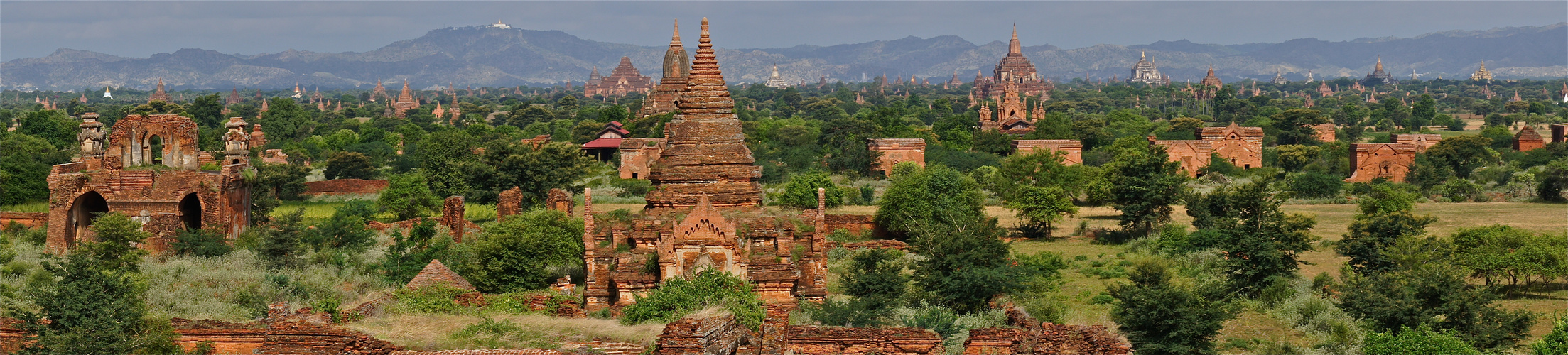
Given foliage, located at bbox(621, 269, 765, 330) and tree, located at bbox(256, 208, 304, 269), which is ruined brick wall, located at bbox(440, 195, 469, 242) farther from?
foliage, located at bbox(621, 269, 765, 330)

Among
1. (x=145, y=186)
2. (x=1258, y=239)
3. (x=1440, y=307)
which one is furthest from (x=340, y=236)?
(x=1440, y=307)

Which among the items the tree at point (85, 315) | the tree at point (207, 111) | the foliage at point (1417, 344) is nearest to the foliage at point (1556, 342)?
the foliage at point (1417, 344)

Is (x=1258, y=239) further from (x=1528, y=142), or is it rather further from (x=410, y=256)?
(x=1528, y=142)

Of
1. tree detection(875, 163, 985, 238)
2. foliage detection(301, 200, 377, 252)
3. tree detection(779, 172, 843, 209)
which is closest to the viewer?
foliage detection(301, 200, 377, 252)

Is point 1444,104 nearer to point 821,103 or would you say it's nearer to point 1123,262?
point 821,103

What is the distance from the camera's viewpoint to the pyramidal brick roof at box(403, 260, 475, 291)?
22812 millimetres

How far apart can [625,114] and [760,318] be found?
7648cm

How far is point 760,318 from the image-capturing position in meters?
17.9

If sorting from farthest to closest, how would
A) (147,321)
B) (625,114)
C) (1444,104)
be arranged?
(1444,104) → (625,114) → (147,321)

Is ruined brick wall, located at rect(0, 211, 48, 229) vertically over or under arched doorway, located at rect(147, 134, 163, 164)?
under

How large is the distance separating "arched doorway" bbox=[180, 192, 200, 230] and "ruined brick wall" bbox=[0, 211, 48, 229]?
4606 mm

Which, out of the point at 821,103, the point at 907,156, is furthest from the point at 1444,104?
the point at 907,156

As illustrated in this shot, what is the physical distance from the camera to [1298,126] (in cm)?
8294

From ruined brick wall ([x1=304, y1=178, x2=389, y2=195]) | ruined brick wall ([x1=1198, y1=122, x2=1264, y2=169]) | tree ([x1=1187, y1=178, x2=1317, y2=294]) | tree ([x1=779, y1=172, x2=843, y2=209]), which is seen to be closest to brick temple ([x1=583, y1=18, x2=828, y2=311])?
tree ([x1=1187, y1=178, x2=1317, y2=294])
